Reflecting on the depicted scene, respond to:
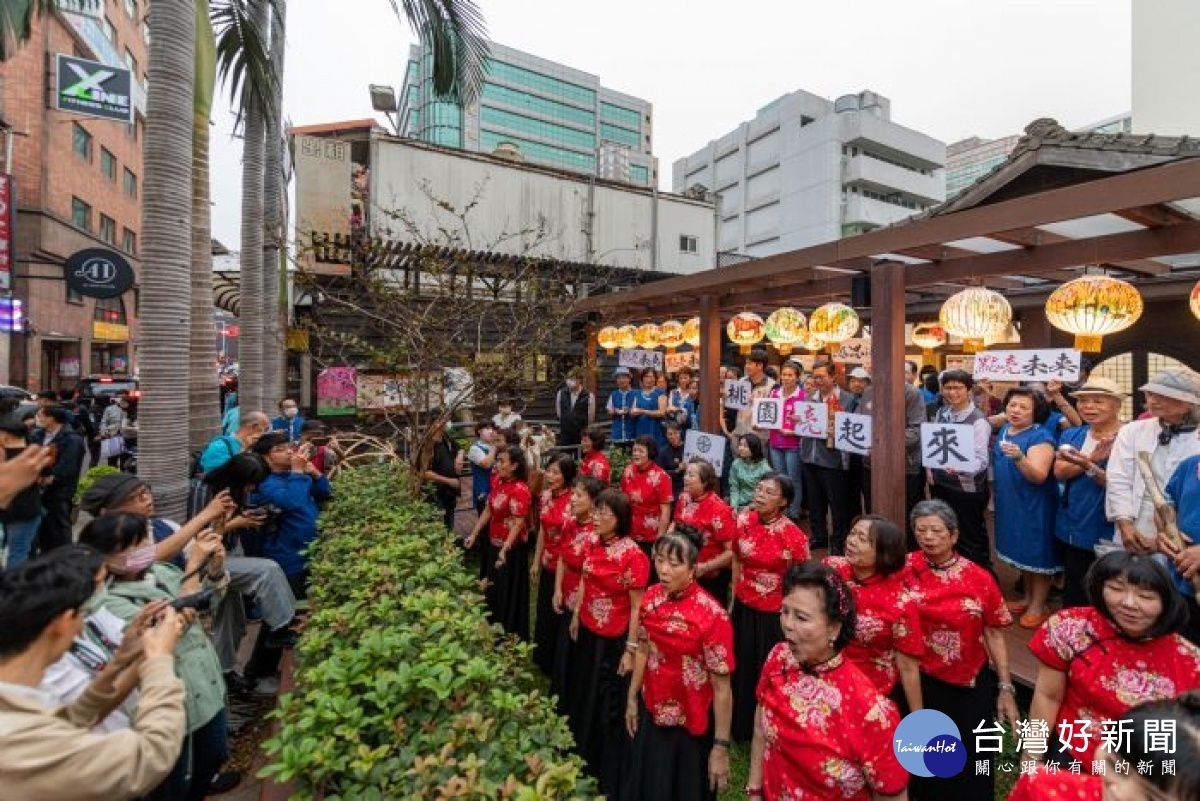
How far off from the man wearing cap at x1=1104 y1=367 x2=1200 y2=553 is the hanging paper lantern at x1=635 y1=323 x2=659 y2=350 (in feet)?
24.0

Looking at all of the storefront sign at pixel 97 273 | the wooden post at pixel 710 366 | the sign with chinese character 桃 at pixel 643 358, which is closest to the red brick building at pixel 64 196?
the storefront sign at pixel 97 273

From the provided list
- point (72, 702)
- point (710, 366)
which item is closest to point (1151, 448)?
point (710, 366)

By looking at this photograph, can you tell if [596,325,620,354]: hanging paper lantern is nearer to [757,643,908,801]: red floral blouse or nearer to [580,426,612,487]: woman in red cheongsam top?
[580,426,612,487]: woman in red cheongsam top

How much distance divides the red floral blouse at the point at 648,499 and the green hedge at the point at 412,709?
104 inches

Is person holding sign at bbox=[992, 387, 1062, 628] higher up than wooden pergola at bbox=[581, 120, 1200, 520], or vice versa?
wooden pergola at bbox=[581, 120, 1200, 520]

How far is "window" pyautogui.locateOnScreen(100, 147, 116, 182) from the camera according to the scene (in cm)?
2455

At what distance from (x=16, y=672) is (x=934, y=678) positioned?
398 centimetres

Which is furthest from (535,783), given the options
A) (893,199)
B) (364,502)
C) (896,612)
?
(893,199)

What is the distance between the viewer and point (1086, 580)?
2.49m

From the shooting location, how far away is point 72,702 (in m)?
2.04

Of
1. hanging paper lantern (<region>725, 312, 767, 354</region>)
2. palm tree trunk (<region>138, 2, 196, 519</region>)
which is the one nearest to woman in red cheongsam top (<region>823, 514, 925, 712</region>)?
palm tree trunk (<region>138, 2, 196, 519</region>)

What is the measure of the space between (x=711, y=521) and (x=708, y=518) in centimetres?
3

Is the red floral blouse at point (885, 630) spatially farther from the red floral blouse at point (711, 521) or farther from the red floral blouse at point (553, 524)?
the red floral blouse at point (553, 524)

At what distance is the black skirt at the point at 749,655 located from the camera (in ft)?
14.0
